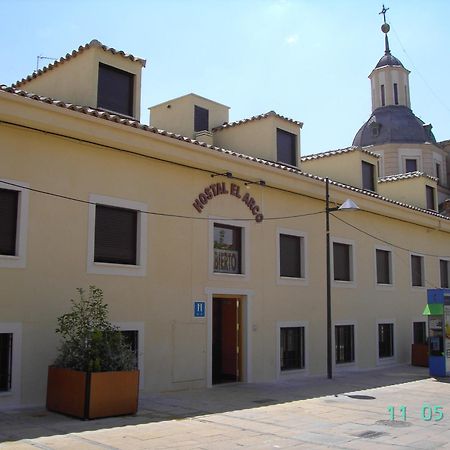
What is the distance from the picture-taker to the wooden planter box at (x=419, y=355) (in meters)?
21.0

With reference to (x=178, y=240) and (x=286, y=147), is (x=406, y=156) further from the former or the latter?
(x=178, y=240)

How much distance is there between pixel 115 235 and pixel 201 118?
30.7ft

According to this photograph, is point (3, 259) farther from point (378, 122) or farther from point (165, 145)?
point (378, 122)

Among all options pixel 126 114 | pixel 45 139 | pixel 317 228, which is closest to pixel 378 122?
pixel 317 228

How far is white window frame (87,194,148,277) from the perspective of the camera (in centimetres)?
1198

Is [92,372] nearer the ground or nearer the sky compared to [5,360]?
nearer the ground

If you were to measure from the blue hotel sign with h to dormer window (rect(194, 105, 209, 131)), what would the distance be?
835 centimetres

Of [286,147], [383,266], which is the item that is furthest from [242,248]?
[383,266]

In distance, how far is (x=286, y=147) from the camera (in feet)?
63.4

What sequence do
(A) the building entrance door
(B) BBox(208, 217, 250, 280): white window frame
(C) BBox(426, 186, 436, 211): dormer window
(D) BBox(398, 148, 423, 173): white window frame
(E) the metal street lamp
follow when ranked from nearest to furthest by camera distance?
(B) BBox(208, 217, 250, 280): white window frame → (E) the metal street lamp → (A) the building entrance door → (C) BBox(426, 186, 436, 211): dormer window → (D) BBox(398, 148, 423, 173): white window frame

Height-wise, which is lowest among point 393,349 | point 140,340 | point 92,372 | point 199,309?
point 393,349

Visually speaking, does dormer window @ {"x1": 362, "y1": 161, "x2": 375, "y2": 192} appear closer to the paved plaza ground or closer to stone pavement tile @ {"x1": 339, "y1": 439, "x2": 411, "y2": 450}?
the paved plaza ground

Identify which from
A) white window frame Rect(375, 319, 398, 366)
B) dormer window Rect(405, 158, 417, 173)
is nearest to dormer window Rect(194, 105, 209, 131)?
white window frame Rect(375, 319, 398, 366)

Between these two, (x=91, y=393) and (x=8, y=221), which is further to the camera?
(x=8, y=221)
